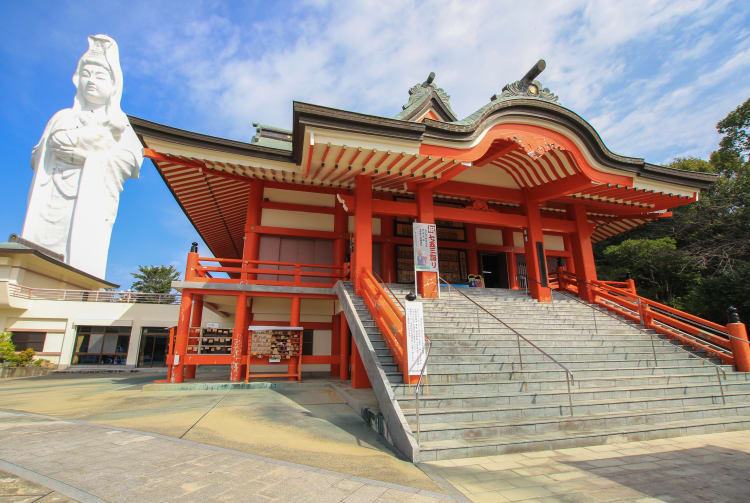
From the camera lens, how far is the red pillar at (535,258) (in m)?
10.4

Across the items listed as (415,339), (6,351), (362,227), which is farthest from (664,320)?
(6,351)

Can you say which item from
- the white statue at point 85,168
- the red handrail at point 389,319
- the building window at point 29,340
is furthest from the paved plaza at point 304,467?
the white statue at point 85,168

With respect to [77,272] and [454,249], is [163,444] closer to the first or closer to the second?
[454,249]

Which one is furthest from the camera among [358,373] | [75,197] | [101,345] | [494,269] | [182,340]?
[75,197]

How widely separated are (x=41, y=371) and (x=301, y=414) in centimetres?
1734

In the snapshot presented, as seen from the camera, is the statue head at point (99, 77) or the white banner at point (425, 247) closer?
the white banner at point (425, 247)

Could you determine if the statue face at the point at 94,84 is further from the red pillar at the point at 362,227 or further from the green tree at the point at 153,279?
the red pillar at the point at 362,227

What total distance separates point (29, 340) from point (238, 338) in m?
16.8

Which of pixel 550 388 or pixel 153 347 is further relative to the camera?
pixel 153 347

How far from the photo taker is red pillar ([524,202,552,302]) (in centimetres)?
1038

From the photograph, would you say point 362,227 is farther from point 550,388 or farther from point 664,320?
point 664,320

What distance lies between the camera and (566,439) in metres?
4.36

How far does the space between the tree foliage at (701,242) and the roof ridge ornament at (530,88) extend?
953cm

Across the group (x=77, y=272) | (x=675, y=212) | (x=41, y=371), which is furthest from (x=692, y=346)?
(x=77, y=272)
